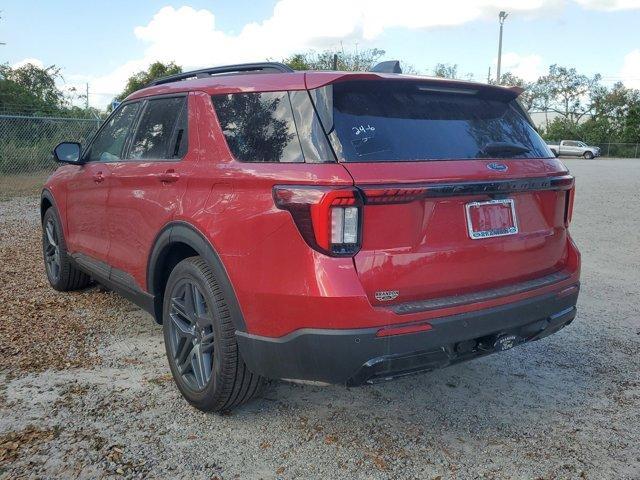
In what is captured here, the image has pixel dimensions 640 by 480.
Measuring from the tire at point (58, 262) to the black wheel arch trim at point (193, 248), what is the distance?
200 centimetres

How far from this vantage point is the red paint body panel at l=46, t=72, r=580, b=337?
100 inches

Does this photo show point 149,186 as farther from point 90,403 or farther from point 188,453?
point 188,453

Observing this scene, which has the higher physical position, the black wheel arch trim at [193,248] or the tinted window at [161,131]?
the tinted window at [161,131]

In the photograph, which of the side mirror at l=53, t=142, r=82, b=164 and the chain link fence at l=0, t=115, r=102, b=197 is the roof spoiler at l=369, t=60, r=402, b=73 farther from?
the chain link fence at l=0, t=115, r=102, b=197

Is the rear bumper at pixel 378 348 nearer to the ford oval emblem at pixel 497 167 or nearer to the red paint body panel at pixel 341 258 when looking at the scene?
the red paint body panel at pixel 341 258

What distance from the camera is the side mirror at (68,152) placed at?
484 centimetres

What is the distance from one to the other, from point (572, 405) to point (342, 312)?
1.74 meters

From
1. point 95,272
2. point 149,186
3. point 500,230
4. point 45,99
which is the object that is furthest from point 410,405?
point 45,99

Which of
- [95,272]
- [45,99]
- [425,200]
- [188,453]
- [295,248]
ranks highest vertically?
[45,99]

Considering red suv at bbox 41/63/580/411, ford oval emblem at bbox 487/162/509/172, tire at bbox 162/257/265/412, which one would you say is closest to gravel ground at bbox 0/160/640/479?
tire at bbox 162/257/265/412

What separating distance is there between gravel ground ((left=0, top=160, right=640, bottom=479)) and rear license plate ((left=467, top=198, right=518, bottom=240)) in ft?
3.49

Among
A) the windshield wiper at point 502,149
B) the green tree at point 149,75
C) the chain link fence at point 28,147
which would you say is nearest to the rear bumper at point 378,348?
the windshield wiper at point 502,149

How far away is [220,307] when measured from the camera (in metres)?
2.97

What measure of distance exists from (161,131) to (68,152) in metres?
1.53
